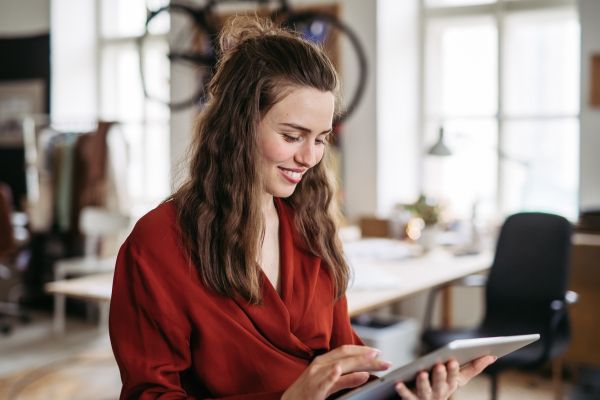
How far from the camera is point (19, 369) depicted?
3699mm

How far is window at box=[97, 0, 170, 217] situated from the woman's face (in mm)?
4629

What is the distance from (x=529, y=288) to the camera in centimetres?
263

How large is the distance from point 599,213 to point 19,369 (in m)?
3.46

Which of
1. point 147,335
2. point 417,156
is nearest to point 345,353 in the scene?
point 147,335

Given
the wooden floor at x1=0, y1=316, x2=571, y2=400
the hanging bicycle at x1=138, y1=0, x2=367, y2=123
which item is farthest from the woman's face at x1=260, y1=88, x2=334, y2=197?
the hanging bicycle at x1=138, y1=0, x2=367, y2=123

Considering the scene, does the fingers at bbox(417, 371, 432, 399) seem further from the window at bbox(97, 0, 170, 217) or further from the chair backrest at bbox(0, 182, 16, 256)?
the window at bbox(97, 0, 170, 217)

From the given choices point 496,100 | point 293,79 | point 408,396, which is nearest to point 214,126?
point 293,79

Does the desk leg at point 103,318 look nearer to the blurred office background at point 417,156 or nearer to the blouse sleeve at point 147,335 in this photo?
the blurred office background at point 417,156

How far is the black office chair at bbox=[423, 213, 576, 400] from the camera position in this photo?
8.22ft

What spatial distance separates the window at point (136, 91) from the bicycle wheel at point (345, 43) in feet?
6.41

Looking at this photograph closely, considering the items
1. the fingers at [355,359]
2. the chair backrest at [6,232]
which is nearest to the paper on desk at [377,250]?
the fingers at [355,359]

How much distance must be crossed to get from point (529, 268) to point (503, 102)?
192 cm

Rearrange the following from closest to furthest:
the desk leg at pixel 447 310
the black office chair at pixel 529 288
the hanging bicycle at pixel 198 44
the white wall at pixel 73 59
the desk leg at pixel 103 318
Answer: the black office chair at pixel 529 288, the desk leg at pixel 447 310, the hanging bicycle at pixel 198 44, the desk leg at pixel 103 318, the white wall at pixel 73 59

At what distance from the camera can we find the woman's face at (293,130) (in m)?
1.18
